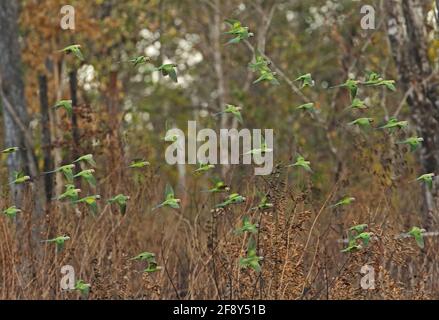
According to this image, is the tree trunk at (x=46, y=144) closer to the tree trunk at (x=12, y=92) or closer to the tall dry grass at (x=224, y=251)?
the tree trunk at (x=12, y=92)

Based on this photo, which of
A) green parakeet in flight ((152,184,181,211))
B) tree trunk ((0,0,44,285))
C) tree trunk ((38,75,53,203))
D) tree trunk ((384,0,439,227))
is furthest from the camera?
tree trunk ((0,0,44,285))

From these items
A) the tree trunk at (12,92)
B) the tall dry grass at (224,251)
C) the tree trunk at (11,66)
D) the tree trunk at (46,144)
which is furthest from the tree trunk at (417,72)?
the tree trunk at (11,66)

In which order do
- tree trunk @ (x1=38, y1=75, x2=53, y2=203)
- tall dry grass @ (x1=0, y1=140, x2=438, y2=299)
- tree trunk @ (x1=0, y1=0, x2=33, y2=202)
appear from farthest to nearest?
tree trunk @ (x1=0, y1=0, x2=33, y2=202) → tree trunk @ (x1=38, y1=75, x2=53, y2=203) → tall dry grass @ (x1=0, y1=140, x2=438, y2=299)

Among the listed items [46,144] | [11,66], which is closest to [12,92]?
[11,66]

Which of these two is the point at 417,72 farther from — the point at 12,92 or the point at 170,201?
the point at 12,92

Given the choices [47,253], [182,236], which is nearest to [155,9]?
[182,236]

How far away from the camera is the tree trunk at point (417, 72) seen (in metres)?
9.05

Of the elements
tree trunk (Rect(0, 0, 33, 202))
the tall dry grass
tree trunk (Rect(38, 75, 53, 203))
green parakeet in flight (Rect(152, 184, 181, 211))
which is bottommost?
the tall dry grass

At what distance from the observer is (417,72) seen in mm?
9359

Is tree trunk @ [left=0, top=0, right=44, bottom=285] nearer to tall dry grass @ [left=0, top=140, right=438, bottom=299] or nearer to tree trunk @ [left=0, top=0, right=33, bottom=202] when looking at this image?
tree trunk @ [left=0, top=0, right=33, bottom=202]

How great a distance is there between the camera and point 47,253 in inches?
282

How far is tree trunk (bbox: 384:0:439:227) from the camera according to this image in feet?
29.7

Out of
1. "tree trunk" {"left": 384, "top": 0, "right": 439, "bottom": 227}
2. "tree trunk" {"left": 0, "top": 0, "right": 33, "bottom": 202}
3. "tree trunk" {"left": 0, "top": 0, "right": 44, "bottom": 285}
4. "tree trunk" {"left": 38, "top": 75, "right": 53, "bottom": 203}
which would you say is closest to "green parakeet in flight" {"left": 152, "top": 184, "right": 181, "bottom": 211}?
"tree trunk" {"left": 38, "top": 75, "right": 53, "bottom": 203}
